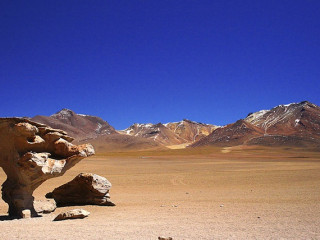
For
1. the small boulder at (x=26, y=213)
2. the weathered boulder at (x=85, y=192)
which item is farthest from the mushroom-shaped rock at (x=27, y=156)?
the weathered boulder at (x=85, y=192)

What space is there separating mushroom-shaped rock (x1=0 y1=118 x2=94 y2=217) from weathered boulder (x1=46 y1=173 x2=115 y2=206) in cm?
216

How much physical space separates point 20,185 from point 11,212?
3.74ft

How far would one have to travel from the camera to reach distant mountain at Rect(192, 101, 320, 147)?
12206cm

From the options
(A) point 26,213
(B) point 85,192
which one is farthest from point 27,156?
(B) point 85,192

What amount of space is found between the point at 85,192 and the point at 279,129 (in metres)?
143

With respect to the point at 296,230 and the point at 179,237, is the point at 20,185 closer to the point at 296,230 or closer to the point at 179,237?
the point at 179,237

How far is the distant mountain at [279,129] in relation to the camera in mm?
122062

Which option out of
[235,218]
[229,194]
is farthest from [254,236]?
[229,194]

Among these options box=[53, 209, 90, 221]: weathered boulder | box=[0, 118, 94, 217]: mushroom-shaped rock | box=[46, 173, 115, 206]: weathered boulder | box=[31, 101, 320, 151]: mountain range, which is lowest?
box=[53, 209, 90, 221]: weathered boulder

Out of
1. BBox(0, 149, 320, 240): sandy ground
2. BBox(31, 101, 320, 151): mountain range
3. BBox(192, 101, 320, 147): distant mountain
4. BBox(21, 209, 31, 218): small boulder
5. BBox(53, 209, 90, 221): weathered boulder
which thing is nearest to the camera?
BBox(0, 149, 320, 240): sandy ground

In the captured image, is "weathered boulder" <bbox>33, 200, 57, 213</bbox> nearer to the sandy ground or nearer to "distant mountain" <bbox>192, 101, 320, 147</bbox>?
the sandy ground

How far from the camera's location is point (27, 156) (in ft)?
37.7

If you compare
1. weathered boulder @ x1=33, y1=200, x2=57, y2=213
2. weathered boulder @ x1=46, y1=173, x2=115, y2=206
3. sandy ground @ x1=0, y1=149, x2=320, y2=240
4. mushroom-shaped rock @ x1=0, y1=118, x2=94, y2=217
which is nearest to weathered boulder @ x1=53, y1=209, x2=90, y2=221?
sandy ground @ x1=0, y1=149, x2=320, y2=240

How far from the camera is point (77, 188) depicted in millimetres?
14992
